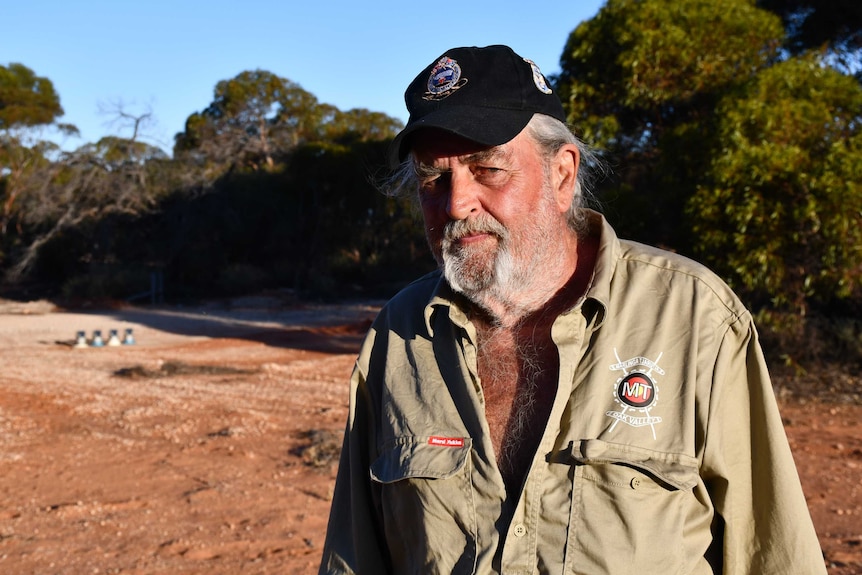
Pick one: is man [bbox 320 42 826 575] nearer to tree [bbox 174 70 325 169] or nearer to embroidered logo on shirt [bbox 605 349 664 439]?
embroidered logo on shirt [bbox 605 349 664 439]

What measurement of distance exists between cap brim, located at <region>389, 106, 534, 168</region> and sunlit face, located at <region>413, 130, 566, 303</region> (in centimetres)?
6

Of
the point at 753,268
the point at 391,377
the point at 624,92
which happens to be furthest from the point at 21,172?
the point at 391,377

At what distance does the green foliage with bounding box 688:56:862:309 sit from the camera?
25.9 ft

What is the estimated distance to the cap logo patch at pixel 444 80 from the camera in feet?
6.34

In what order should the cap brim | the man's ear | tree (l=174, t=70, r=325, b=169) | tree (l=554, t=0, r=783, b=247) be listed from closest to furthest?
the cap brim → the man's ear → tree (l=554, t=0, r=783, b=247) → tree (l=174, t=70, r=325, b=169)

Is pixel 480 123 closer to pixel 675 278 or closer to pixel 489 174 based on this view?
pixel 489 174

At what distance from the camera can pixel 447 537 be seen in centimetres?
172

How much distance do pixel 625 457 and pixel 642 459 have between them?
3 centimetres

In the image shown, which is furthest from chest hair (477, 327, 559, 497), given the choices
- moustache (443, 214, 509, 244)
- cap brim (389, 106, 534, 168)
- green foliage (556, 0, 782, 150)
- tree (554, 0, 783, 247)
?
green foliage (556, 0, 782, 150)

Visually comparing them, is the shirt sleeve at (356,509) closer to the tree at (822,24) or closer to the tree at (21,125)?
the tree at (822,24)

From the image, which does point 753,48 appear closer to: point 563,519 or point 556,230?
point 556,230

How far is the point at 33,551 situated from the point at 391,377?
141 inches

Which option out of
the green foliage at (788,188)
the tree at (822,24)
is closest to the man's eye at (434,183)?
the green foliage at (788,188)

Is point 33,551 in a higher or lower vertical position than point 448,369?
lower
